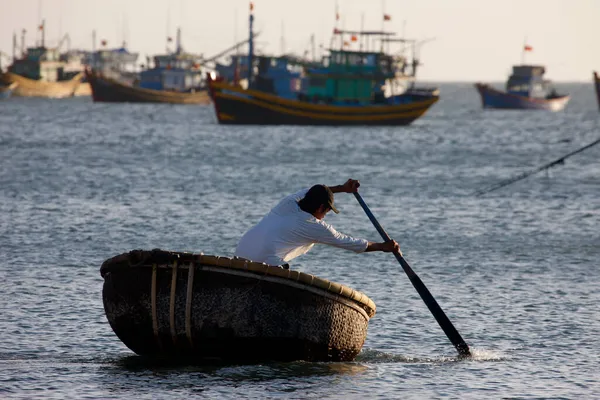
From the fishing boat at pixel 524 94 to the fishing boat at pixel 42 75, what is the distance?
5076 centimetres

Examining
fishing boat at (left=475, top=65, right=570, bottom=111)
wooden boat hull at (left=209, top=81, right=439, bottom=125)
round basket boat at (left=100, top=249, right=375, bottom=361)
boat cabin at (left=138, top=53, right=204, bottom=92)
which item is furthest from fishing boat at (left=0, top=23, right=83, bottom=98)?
round basket boat at (left=100, top=249, right=375, bottom=361)

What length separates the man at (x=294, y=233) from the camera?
1212 cm

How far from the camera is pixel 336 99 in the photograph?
7819cm

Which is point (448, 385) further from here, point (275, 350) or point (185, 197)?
point (185, 197)

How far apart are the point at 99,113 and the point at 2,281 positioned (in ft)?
305

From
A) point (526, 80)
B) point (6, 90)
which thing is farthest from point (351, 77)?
point (6, 90)

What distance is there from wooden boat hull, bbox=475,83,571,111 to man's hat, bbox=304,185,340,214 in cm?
12743

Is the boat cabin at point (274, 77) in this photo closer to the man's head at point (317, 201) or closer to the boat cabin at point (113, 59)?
the man's head at point (317, 201)

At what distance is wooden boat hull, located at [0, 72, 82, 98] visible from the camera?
149m

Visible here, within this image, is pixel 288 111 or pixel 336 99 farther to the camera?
pixel 336 99

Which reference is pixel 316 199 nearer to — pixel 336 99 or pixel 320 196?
pixel 320 196

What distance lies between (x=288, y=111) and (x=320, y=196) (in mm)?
65316

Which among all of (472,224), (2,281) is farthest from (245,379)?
(472,224)

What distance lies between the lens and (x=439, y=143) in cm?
6850
